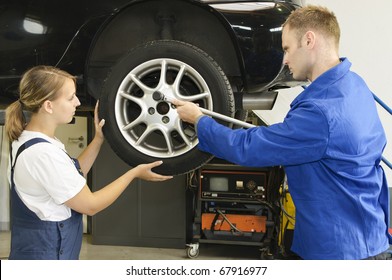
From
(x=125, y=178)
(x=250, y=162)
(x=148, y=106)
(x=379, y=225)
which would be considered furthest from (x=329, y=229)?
(x=148, y=106)

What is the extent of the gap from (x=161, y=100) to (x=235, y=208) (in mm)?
2933

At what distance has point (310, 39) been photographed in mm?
1578

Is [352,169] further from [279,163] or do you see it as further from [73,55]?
[73,55]

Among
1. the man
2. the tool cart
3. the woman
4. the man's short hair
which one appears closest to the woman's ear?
the woman

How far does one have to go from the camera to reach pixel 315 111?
146cm

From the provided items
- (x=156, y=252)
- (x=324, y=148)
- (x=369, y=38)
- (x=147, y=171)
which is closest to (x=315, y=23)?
(x=324, y=148)

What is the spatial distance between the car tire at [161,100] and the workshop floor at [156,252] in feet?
9.55

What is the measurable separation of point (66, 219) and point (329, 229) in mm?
899

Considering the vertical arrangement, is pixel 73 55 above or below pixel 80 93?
above

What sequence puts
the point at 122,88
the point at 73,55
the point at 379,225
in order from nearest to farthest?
the point at 379,225 → the point at 122,88 → the point at 73,55

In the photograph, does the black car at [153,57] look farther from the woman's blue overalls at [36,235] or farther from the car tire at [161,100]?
the woman's blue overalls at [36,235]

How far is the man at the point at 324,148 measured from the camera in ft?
4.84

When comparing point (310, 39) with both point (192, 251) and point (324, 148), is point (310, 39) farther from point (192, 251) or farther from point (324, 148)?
point (192, 251)

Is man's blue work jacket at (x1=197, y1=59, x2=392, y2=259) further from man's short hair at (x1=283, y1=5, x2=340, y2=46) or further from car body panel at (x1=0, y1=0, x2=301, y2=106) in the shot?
car body panel at (x1=0, y1=0, x2=301, y2=106)
